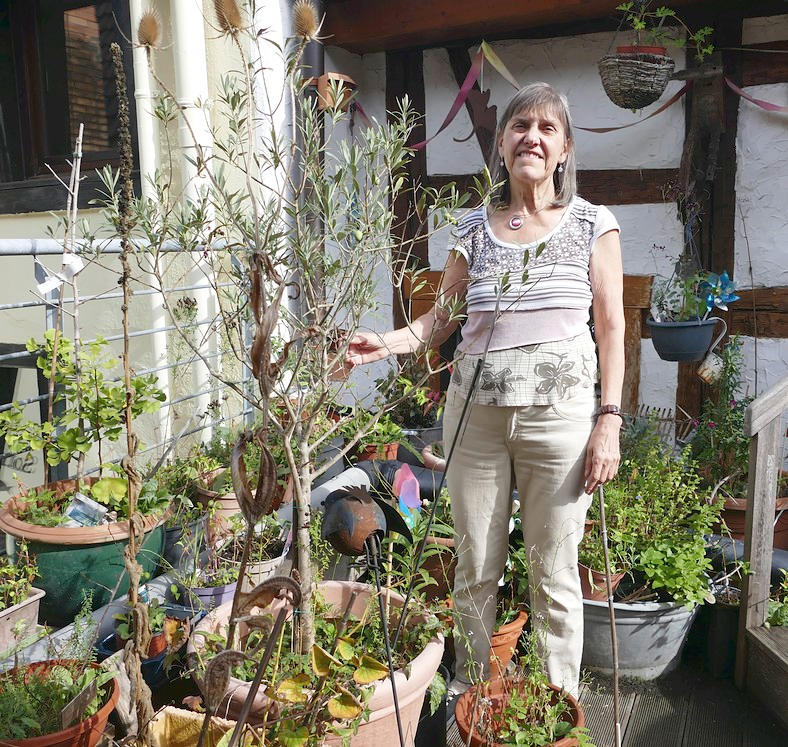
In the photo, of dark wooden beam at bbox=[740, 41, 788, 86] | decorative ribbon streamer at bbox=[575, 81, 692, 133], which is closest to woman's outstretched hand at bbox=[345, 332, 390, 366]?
decorative ribbon streamer at bbox=[575, 81, 692, 133]

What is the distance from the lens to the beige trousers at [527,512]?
6.41 feet

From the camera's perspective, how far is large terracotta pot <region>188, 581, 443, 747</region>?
1.53 metres

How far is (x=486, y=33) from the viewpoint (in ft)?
13.5

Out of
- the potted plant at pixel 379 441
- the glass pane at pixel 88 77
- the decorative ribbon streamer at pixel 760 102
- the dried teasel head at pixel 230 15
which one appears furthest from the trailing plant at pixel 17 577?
the decorative ribbon streamer at pixel 760 102

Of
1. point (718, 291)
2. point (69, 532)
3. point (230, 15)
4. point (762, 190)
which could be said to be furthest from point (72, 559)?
point (762, 190)

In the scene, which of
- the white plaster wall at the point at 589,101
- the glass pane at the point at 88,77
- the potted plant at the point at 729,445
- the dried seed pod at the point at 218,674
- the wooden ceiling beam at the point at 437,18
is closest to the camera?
the dried seed pod at the point at 218,674

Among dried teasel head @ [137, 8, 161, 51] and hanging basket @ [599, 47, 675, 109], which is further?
hanging basket @ [599, 47, 675, 109]

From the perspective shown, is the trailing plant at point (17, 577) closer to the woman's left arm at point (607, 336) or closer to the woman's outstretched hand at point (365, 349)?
the woman's outstretched hand at point (365, 349)

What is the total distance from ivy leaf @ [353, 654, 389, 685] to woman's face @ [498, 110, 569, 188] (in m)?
1.21

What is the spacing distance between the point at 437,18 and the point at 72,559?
3.11 m

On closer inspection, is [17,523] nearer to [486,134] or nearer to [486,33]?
[486,134]

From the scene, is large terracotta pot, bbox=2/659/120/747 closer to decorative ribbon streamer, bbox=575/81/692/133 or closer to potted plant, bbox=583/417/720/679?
potted plant, bbox=583/417/720/679

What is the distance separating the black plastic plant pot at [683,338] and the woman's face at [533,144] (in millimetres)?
1821

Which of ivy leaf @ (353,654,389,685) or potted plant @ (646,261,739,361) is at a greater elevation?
potted plant @ (646,261,739,361)
